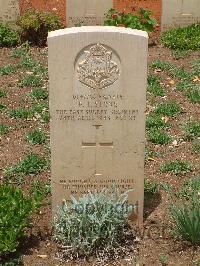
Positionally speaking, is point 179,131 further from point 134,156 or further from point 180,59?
point 180,59

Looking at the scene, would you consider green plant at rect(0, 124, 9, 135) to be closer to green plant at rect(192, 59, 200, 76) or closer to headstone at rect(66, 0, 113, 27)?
green plant at rect(192, 59, 200, 76)

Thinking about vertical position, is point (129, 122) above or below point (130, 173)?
above

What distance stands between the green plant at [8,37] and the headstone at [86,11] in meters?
1.12

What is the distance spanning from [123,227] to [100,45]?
1.62 m

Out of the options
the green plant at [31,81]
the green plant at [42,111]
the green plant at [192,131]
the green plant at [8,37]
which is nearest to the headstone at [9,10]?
the green plant at [8,37]

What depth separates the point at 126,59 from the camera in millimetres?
4945

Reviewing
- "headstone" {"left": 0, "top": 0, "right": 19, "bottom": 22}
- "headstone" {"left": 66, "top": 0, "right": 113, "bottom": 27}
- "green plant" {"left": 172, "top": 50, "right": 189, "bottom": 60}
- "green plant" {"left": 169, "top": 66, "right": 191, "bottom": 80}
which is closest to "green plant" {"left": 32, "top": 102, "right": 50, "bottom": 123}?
"green plant" {"left": 169, "top": 66, "right": 191, "bottom": 80}

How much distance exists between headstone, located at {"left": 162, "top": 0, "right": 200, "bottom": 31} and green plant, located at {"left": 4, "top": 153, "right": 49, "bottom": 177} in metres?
5.86

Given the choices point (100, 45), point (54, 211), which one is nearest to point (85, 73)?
point (100, 45)

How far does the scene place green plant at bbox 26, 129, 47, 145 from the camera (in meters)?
7.30

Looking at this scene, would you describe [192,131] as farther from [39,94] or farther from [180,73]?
[39,94]

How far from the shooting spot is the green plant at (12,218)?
487 cm

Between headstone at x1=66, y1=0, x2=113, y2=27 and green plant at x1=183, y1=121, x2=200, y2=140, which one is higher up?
headstone at x1=66, y1=0, x2=113, y2=27

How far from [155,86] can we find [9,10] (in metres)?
4.11
